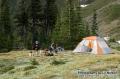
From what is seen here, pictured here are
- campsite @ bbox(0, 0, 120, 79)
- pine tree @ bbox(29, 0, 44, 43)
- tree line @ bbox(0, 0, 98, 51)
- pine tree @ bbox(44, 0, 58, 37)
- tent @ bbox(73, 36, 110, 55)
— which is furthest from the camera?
pine tree @ bbox(44, 0, 58, 37)

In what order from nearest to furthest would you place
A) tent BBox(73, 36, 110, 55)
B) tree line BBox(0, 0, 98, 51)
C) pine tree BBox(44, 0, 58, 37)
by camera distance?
tent BBox(73, 36, 110, 55)
tree line BBox(0, 0, 98, 51)
pine tree BBox(44, 0, 58, 37)

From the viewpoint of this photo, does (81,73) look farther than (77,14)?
No

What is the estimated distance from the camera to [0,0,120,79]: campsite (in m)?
25.6

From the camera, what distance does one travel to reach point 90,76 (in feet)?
74.7

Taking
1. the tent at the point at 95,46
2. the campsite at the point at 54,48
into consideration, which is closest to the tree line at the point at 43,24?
the campsite at the point at 54,48

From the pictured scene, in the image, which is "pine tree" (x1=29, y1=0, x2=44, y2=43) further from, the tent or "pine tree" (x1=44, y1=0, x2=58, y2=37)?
the tent

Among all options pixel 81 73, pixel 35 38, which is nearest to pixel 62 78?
pixel 81 73

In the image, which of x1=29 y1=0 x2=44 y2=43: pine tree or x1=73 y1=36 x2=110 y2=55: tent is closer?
x1=73 y1=36 x2=110 y2=55: tent

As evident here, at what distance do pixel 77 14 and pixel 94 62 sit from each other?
40.0 m

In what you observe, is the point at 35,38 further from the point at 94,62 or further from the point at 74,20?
the point at 94,62

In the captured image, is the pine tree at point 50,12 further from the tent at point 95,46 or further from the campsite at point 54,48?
the tent at point 95,46

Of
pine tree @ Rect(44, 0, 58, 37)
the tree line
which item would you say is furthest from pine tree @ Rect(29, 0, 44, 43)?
pine tree @ Rect(44, 0, 58, 37)

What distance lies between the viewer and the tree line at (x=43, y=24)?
210ft

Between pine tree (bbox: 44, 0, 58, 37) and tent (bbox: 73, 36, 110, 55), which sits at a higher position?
pine tree (bbox: 44, 0, 58, 37)
